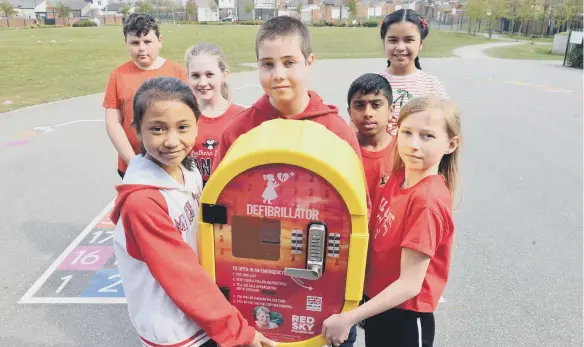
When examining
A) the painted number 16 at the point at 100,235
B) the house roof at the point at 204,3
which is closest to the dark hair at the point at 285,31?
the painted number 16 at the point at 100,235

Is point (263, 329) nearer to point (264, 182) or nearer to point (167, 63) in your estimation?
point (264, 182)

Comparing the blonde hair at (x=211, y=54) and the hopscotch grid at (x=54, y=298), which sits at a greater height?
the blonde hair at (x=211, y=54)

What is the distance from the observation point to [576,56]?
17797mm

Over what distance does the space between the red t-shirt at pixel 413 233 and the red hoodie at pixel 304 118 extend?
0.11 metres

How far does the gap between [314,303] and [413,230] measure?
0.44m

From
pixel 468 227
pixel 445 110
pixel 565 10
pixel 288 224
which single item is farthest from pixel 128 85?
pixel 565 10

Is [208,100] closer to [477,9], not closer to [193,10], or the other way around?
[477,9]

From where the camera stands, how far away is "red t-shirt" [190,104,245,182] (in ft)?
8.79

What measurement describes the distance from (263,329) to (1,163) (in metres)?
6.15

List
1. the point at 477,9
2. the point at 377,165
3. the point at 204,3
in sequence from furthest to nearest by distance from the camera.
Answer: the point at 204,3 < the point at 477,9 < the point at 377,165

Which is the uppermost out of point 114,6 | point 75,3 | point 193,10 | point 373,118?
point 75,3

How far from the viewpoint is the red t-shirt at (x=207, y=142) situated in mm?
2680

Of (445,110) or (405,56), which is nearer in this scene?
(445,110)

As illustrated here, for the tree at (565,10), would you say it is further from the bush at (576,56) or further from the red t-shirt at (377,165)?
the red t-shirt at (377,165)
